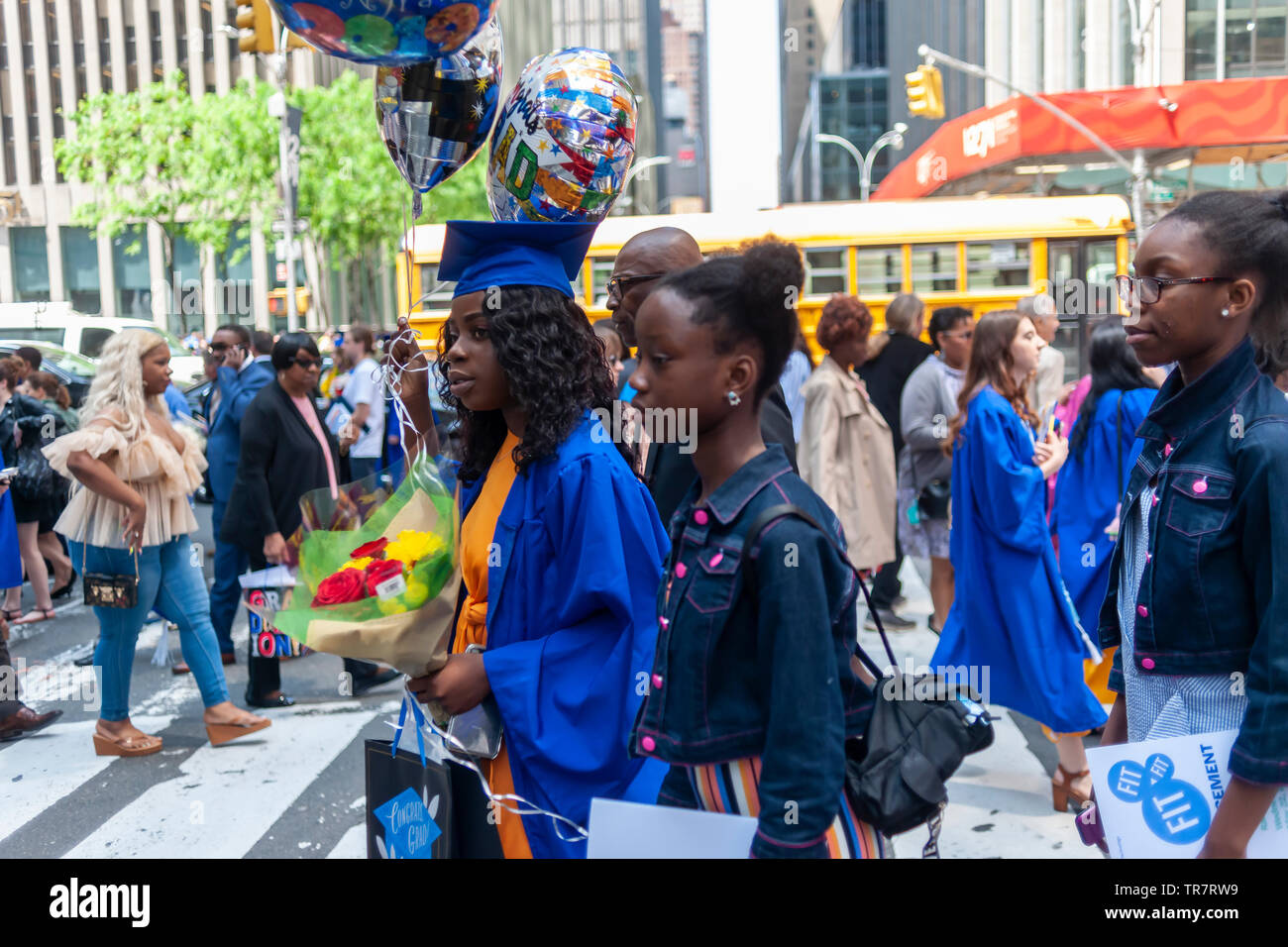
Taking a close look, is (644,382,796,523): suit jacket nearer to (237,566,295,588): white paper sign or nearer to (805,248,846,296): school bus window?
(237,566,295,588): white paper sign

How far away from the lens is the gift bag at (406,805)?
8.12ft

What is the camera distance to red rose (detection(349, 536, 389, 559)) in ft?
7.46

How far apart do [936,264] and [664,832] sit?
1719 cm

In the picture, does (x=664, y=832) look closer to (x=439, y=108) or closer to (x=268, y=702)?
(x=439, y=108)

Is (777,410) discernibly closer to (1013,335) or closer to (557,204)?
(557,204)

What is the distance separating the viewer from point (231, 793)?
18.1 feet

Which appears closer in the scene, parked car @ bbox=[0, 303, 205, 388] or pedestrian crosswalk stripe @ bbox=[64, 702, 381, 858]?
pedestrian crosswalk stripe @ bbox=[64, 702, 381, 858]

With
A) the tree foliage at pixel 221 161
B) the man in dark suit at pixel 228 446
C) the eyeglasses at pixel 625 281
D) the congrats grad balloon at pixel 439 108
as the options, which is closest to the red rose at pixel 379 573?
the congrats grad balloon at pixel 439 108

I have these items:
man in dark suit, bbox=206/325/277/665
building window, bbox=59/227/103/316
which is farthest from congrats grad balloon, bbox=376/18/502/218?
building window, bbox=59/227/103/316

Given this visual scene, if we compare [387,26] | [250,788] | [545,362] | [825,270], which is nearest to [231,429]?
[250,788]

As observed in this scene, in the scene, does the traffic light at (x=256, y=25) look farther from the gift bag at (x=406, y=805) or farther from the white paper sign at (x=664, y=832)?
the white paper sign at (x=664, y=832)

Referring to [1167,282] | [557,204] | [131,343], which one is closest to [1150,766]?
[1167,282]

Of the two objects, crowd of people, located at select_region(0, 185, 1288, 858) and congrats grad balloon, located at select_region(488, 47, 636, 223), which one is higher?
congrats grad balloon, located at select_region(488, 47, 636, 223)

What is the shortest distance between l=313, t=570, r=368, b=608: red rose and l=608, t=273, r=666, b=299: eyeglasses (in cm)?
177
